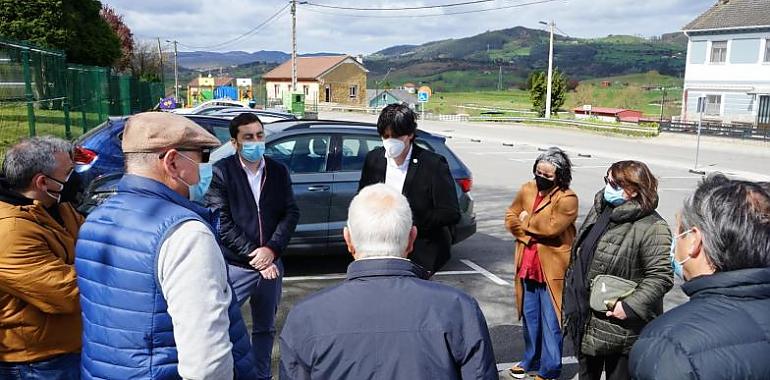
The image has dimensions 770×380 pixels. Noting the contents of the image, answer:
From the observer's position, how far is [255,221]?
411 cm

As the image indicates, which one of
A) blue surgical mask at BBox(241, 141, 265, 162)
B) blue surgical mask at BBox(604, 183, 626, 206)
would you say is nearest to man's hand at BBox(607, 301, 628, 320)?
blue surgical mask at BBox(604, 183, 626, 206)

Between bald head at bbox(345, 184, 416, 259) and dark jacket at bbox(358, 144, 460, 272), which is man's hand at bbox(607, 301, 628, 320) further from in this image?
bald head at bbox(345, 184, 416, 259)

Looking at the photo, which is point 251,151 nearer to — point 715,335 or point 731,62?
point 715,335

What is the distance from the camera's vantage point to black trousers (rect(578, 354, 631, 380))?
11.7 feet

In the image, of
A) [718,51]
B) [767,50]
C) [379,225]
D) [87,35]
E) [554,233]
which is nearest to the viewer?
[379,225]

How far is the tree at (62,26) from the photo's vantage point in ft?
74.5

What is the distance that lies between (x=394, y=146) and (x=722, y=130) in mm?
28978

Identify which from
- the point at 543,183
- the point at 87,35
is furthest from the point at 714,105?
the point at 543,183

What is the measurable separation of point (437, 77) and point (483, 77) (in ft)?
44.6

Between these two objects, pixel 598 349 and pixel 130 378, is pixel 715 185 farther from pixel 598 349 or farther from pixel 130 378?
pixel 130 378

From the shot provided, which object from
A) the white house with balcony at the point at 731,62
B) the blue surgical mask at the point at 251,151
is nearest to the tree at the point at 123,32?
the white house with balcony at the point at 731,62

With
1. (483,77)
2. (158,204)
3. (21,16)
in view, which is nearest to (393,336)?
(158,204)

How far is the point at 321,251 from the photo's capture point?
6.96m

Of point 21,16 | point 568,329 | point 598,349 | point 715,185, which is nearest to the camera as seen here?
point 715,185
